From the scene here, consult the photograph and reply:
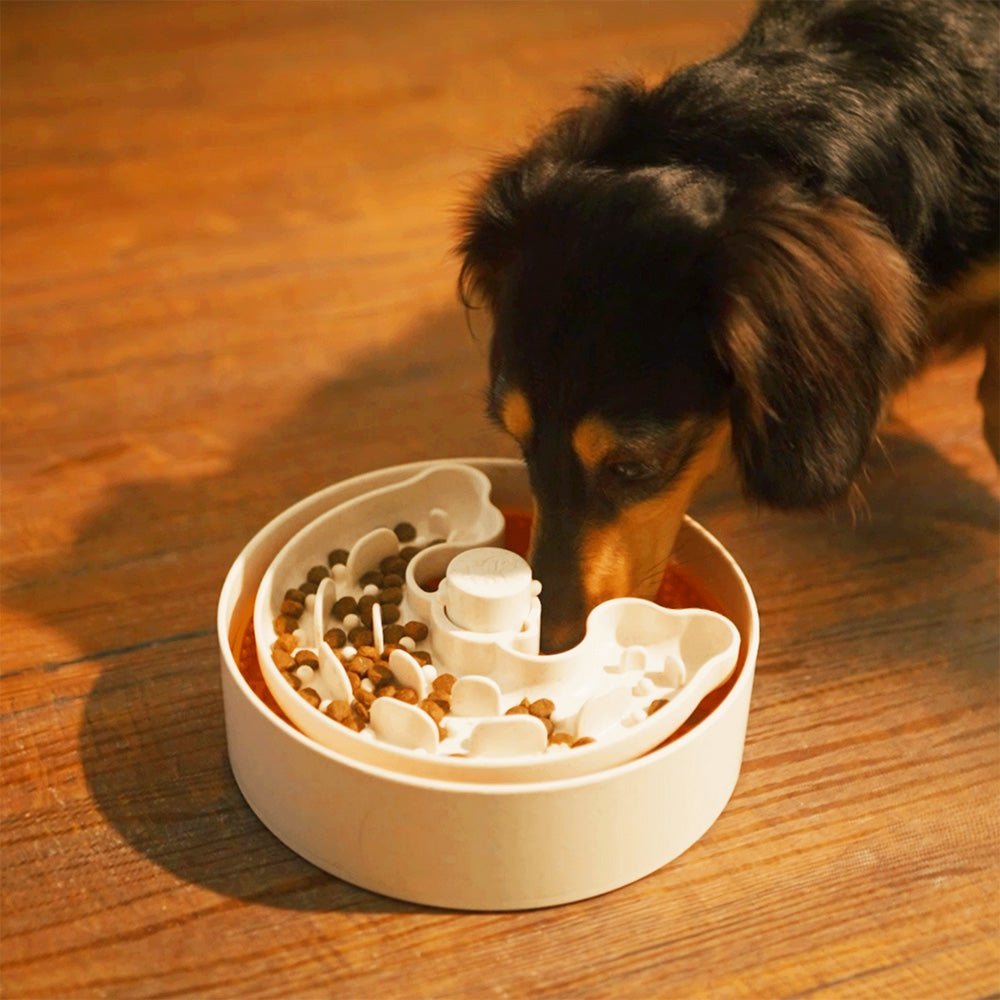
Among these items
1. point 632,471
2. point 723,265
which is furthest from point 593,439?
point 723,265

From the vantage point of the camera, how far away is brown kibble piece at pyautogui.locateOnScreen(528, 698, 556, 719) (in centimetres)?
125

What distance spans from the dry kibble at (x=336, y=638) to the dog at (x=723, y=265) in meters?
0.20

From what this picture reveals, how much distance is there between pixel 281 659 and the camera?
1307mm

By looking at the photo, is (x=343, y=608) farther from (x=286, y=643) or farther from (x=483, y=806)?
(x=483, y=806)

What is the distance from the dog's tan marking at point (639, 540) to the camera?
4.38 ft

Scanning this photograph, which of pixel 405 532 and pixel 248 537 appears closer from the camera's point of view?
pixel 405 532

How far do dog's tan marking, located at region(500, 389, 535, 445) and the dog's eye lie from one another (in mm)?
87

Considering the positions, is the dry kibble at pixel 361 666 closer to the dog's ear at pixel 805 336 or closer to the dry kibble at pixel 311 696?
the dry kibble at pixel 311 696

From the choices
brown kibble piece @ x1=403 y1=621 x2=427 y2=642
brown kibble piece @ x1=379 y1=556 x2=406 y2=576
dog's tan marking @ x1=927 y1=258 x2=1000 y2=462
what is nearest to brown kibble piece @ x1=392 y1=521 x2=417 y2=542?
brown kibble piece @ x1=379 y1=556 x2=406 y2=576

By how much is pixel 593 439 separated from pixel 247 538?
557 millimetres

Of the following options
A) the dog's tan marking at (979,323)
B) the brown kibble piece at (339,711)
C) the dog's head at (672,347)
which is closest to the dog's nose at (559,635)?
the dog's head at (672,347)

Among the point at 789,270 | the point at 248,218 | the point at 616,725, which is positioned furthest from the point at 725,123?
the point at 248,218

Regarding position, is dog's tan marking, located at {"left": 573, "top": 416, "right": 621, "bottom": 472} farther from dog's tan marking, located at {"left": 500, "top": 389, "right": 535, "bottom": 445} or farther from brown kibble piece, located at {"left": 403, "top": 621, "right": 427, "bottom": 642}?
brown kibble piece, located at {"left": 403, "top": 621, "right": 427, "bottom": 642}

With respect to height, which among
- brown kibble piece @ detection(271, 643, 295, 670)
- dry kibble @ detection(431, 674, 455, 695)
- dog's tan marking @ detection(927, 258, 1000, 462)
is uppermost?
dog's tan marking @ detection(927, 258, 1000, 462)
